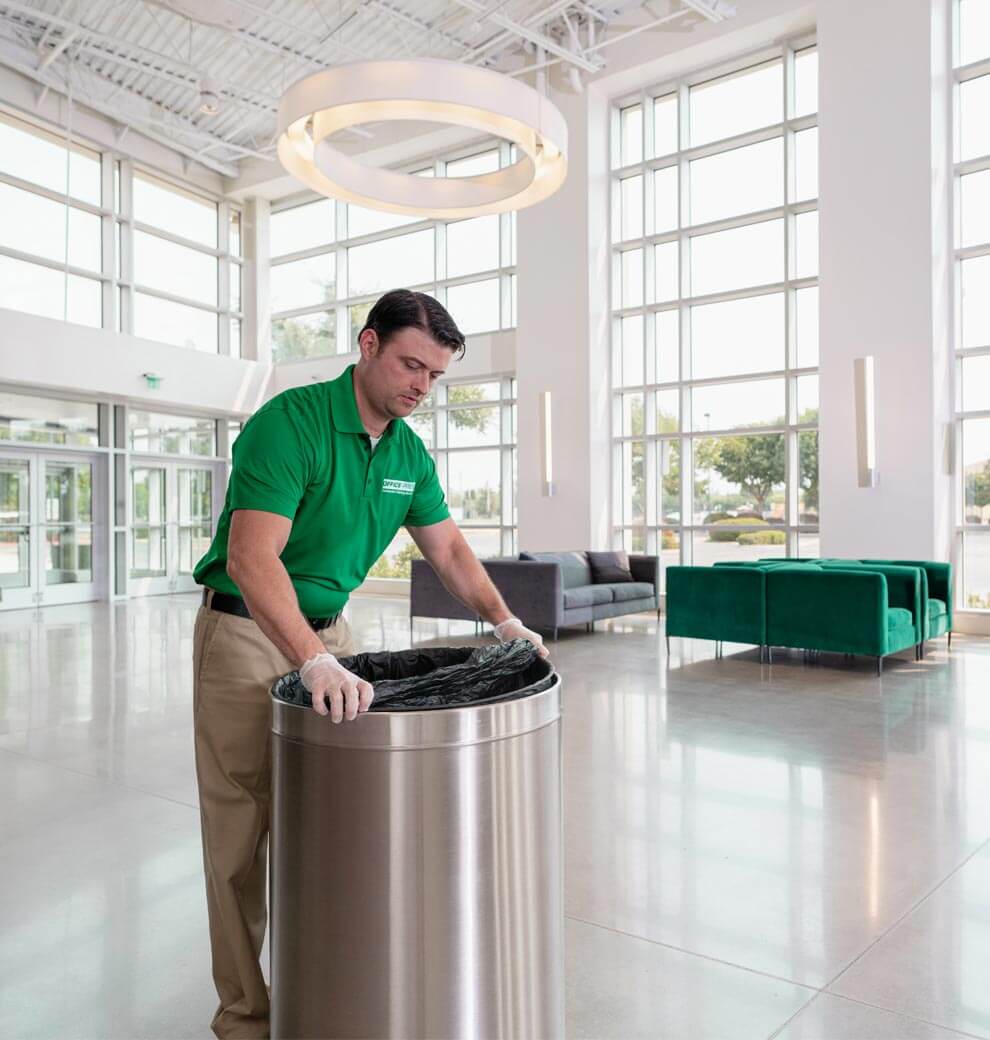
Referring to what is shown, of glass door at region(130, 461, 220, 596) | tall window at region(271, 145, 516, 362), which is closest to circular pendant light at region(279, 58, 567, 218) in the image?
tall window at region(271, 145, 516, 362)

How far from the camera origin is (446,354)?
6.16ft

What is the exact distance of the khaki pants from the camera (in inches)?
75.5

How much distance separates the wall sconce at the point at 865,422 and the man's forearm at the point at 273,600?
27.0 ft

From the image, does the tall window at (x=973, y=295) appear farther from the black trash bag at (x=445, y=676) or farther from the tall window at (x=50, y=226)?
the tall window at (x=50, y=226)

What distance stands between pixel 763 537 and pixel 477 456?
4.79m

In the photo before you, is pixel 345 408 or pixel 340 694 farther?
pixel 345 408

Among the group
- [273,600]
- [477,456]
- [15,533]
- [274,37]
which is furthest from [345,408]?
[15,533]

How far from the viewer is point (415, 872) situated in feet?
4.75

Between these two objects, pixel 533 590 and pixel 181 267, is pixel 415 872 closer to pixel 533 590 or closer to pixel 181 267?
pixel 533 590

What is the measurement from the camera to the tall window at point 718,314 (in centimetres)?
1092

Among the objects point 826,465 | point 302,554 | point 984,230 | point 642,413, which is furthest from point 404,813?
point 642,413

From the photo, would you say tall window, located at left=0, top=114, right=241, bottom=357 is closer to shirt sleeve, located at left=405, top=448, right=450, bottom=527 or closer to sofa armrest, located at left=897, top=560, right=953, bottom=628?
sofa armrest, located at left=897, top=560, right=953, bottom=628

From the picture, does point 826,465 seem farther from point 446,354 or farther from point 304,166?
point 446,354

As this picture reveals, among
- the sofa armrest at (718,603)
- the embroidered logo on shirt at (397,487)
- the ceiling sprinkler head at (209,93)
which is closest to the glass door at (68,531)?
the ceiling sprinkler head at (209,93)
